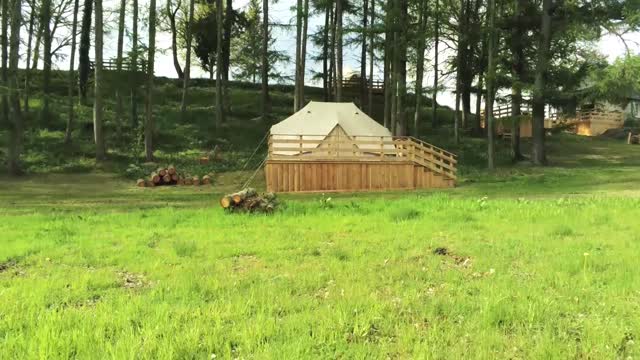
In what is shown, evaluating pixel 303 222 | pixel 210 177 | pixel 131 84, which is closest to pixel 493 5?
pixel 210 177

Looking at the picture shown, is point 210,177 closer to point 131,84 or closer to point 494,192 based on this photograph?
point 131,84

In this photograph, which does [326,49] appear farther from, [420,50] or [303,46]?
[420,50]

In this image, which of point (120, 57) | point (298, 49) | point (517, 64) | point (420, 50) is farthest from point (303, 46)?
point (517, 64)

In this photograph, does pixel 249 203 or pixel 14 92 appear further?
pixel 14 92

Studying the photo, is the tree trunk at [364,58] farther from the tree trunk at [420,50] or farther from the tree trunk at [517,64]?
the tree trunk at [517,64]

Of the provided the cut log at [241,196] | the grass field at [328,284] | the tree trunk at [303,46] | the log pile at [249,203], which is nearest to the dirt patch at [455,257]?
the grass field at [328,284]

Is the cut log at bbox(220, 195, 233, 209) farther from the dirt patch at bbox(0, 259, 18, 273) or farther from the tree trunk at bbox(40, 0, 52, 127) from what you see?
the tree trunk at bbox(40, 0, 52, 127)

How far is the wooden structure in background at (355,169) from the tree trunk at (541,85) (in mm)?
8012

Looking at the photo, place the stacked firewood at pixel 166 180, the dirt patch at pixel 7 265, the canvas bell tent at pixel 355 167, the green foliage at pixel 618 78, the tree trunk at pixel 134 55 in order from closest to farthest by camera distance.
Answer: the dirt patch at pixel 7 265 → the canvas bell tent at pixel 355 167 → the stacked firewood at pixel 166 180 → the green foliage at pixel 618 78 → the tree trunk at pixel 134 55

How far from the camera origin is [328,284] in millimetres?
5719

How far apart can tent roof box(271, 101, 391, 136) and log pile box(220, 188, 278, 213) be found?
43.1ft

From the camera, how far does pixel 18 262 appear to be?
7.27m

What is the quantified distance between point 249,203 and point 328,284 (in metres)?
6.75

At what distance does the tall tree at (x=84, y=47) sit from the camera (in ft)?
113
